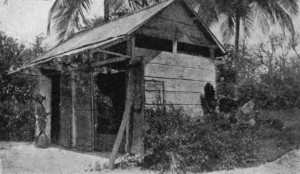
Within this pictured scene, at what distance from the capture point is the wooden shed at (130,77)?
945 cm

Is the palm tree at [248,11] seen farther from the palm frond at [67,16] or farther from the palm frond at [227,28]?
the palm frond at [67,16]

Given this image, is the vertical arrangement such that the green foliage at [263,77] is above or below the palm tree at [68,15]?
below

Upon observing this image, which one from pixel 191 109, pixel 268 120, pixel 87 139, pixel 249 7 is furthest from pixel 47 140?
pixel 249 7

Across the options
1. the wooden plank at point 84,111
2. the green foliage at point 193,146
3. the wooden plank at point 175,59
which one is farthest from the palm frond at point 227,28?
the green foliage at point 193,146

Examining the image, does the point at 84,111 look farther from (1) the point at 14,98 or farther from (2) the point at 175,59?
(1) the point at 14,98

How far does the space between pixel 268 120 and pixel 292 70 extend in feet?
30.1

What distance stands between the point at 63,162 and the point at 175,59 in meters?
4.30

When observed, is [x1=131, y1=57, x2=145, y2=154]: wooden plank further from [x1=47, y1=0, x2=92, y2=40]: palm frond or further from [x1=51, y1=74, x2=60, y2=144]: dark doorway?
[x1=47, y1=0, x2=92, y2=40]: palm frond

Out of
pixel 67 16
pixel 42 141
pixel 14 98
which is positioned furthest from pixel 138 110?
pixel 67 16

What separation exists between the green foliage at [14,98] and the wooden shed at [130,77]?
53.6 inches

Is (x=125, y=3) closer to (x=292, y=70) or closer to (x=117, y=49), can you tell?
(x=117, y=49)

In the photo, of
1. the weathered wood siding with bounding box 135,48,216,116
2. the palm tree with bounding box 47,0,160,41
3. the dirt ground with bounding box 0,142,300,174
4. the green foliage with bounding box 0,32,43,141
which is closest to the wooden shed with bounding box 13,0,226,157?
the weathered wood siding with bounding box 135,48,216,116

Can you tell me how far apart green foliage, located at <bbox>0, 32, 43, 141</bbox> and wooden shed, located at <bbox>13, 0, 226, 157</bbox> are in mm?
1362

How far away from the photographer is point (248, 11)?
21.4m
